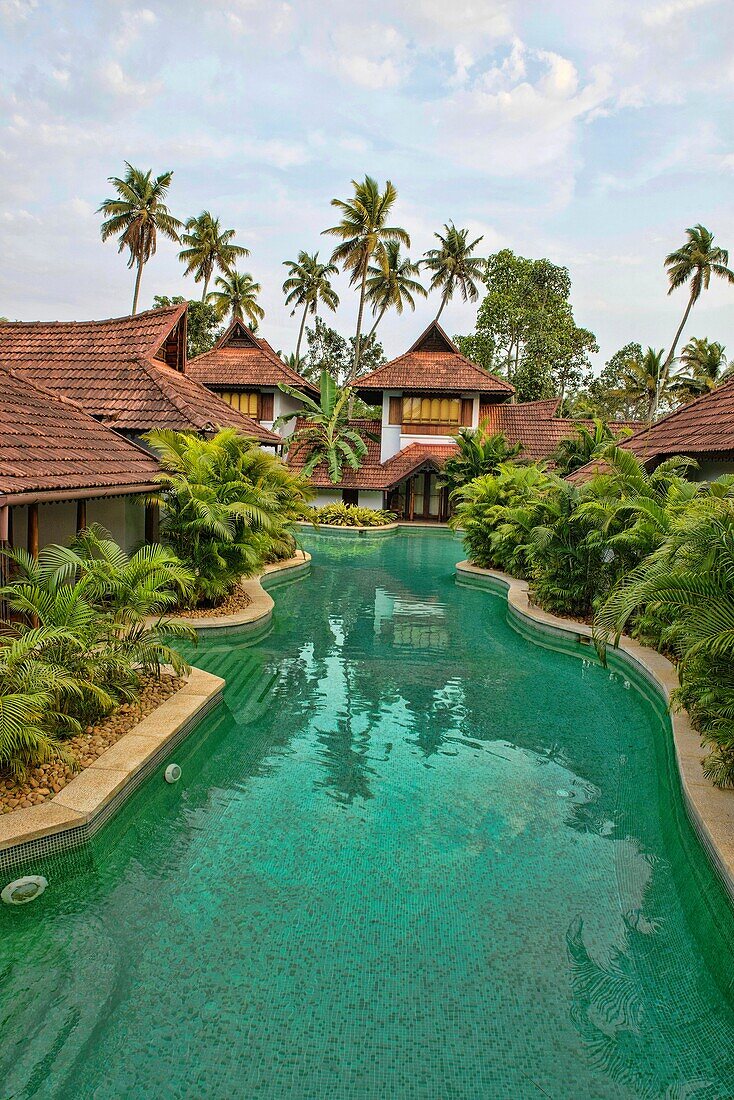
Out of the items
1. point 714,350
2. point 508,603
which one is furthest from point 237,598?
point 714,350

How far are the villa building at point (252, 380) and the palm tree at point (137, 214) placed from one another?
7.27 metres

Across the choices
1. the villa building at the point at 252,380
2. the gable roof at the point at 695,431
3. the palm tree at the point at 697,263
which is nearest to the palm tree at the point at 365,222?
the villa building at the point at 252,380

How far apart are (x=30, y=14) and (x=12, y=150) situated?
11.1 meters

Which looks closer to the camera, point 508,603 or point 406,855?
point 406,855

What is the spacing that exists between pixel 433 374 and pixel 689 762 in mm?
25366

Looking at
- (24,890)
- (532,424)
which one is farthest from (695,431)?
(532,424)

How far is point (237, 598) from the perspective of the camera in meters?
12.4

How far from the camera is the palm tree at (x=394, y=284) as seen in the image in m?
38.3

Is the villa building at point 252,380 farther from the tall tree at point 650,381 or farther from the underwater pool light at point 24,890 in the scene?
the underwater pool light at point 24,890

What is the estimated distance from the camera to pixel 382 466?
3022cm

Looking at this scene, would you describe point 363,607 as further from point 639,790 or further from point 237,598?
point 639,790

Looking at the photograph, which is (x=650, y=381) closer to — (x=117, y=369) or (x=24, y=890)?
(x=117, y=369)

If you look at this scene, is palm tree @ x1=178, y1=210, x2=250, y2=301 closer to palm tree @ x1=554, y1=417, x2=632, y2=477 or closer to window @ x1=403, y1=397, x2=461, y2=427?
window @ x1=403, y1=397, x2=461, y2=427

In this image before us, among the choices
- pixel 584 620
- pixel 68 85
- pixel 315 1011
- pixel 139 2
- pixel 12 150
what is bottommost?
pixel 315 1011
